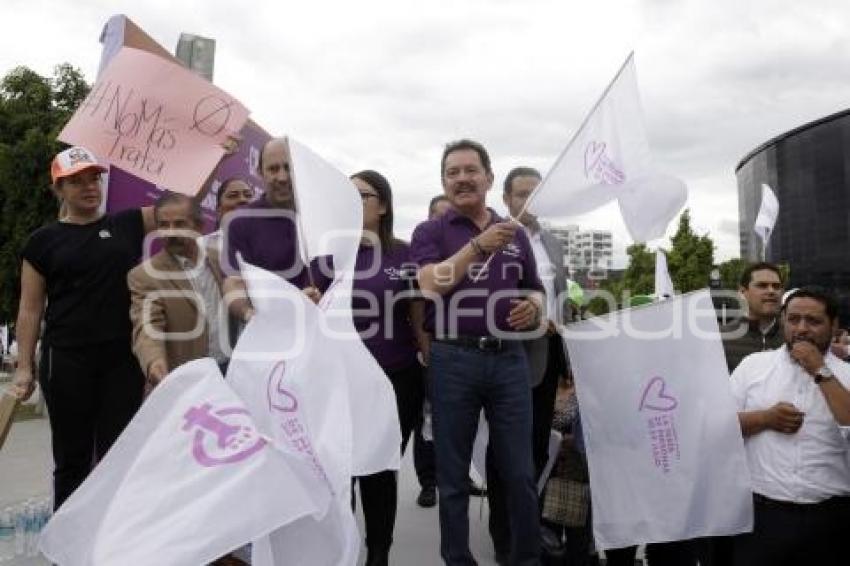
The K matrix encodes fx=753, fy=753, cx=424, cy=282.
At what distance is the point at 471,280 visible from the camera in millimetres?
3109

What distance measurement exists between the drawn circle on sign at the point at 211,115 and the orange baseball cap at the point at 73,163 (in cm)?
57

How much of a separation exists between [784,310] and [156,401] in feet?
7.38

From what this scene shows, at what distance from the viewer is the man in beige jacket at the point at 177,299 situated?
116 inches

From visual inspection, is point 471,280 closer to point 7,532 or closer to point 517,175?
point 517,175

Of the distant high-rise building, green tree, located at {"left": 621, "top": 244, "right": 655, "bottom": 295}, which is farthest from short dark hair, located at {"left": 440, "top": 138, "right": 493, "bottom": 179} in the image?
green tree, located at {"left": 621, "top": 244, "right": 655, "bottom": 295}

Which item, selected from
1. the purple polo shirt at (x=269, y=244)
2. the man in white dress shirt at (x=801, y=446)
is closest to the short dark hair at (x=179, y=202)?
the purple polo shirt at (x=269, y=244)

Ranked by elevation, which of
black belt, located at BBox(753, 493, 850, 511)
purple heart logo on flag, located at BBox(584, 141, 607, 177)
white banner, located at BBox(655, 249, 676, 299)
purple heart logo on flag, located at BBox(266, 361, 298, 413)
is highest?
purple heart logo on flag, located at BBox(584, 141, 607, 177)

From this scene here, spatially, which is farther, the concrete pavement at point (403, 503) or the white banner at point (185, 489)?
the concrete pavement at point (403, 503)

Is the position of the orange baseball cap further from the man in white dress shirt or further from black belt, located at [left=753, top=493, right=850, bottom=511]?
black belt, located at [left=753, top=493, right=850, bottom=511]

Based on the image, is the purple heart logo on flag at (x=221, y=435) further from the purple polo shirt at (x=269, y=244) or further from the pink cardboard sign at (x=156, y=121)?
the pink cardboard sign at (x=156, y=121)

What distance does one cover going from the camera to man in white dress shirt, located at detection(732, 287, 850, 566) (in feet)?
8.48

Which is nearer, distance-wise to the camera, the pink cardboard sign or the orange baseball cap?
the orange baseball cap

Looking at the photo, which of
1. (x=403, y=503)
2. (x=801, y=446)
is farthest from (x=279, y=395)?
(x=403, y=503)

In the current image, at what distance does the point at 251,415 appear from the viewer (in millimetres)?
2393
